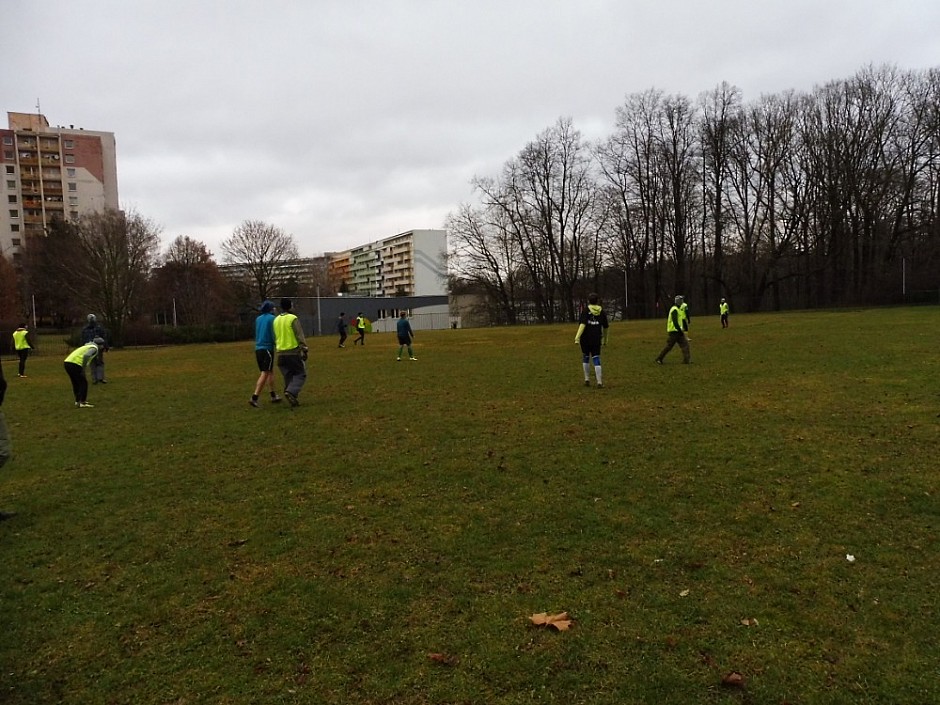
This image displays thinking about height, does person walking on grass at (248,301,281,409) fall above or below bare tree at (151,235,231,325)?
below

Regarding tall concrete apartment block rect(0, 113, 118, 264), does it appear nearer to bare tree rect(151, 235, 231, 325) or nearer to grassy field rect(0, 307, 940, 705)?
bare tree rect(151, 235, 231, 325)

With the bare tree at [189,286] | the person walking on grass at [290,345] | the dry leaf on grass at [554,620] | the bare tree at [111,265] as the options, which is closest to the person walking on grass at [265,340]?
the person walking on grass at [290,345]

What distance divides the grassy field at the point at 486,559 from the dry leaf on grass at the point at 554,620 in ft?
0.13

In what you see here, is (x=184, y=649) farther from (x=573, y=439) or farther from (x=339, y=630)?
(x=573, y=439)

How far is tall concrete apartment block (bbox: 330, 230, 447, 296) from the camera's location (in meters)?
137

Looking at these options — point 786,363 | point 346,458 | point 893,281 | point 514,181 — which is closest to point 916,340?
point 786,363

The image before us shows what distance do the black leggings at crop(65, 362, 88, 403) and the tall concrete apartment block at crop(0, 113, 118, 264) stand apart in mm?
89605

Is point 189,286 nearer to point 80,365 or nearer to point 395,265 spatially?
point 80,365

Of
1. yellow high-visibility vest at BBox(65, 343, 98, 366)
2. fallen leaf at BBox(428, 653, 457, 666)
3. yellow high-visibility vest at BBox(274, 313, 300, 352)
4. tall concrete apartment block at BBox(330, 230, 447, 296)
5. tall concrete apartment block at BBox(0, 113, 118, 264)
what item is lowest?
fallen leaf at BBox(428, 653, 457, 666)

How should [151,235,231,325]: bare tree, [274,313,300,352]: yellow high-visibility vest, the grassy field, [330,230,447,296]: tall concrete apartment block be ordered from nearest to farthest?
the grassy field → [274,313,300,352]: yellow high-visibility vest → [151,235,231,325]: bare tree → [330,230,447,296]: tall concrete apartment block

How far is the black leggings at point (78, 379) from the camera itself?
37.1 ft

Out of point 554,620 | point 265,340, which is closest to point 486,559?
point 554,620

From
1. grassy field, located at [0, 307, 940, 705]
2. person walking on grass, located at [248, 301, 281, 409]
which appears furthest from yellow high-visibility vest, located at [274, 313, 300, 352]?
grassy field, located at [0, 307, 940, 705]

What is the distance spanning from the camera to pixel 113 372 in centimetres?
2034
